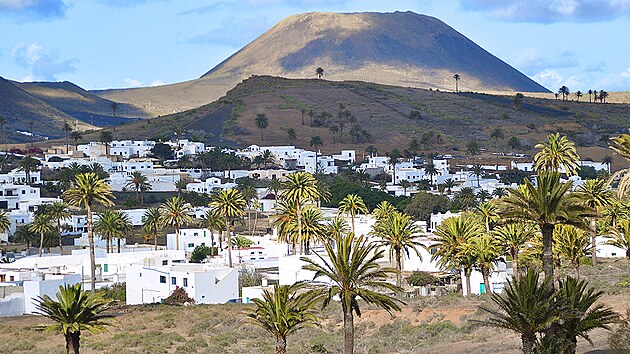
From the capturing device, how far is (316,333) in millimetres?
40156

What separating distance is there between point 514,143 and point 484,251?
116m

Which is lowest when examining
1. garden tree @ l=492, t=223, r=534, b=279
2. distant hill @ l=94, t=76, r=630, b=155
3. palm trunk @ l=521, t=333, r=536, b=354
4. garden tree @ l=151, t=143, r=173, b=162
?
palm trunk @ l=521, t=333, r=536, b=354

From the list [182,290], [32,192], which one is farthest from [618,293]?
[32,192]

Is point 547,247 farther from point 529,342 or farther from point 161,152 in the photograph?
point 161,152

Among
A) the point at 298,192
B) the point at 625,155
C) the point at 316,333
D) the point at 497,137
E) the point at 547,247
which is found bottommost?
the point at 316,333

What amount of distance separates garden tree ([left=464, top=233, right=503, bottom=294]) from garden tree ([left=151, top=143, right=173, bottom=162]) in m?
102

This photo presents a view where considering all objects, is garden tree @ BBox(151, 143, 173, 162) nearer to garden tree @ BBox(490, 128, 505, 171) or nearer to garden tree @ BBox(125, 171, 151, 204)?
garden tree @ BBox(125, 171, 151, 204)

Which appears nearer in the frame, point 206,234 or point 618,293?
point 618,293

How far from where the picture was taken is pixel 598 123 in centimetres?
18900

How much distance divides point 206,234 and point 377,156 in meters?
73.4

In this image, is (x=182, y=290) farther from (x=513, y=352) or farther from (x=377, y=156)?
(x=377, y=156)

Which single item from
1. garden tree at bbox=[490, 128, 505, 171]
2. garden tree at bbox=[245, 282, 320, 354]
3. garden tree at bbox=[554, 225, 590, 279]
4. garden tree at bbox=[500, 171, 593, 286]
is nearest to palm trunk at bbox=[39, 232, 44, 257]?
garden tree at bbox=[554, 225, 590, 279]

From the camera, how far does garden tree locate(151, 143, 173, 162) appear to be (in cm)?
14350

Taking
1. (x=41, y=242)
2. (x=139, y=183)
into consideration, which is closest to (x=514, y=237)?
(x=41, y=242)
